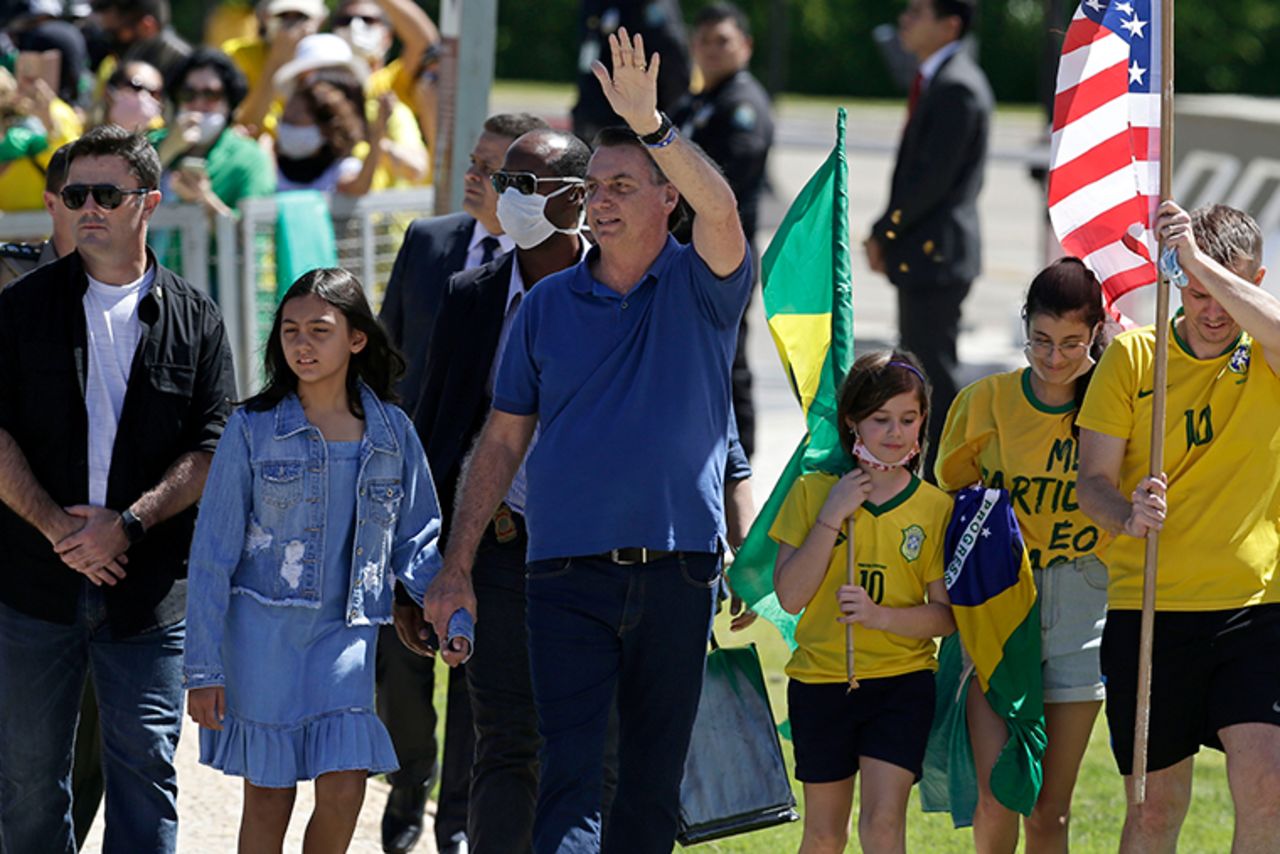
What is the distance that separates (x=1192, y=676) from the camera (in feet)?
17.2

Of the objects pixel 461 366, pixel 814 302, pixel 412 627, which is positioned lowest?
pixel 412 627

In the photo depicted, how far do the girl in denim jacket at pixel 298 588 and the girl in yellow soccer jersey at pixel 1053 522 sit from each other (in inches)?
58.6

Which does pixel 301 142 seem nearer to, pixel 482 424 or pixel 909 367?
pixel 482 424

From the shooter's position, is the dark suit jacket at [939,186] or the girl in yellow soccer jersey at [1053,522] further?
the dark suit jacket at [939,186]

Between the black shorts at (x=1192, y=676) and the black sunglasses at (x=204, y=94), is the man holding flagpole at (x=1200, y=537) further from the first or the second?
the black sunglasses at (x=204, y=94)

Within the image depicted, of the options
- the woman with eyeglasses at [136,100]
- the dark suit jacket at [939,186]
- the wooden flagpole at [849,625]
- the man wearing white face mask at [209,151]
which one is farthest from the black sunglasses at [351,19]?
the wooden flagpole at [849,625]

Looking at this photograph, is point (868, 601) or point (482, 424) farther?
point (482, 424)

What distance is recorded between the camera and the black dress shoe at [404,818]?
6441 mm

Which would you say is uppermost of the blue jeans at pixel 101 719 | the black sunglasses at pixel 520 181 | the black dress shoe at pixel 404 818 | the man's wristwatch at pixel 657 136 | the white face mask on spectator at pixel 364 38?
the white face mask on spectator at pixel 364 38

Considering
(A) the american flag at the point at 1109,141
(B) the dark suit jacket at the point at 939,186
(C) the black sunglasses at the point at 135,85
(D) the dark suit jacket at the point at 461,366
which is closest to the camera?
(A) the american flag at the point at 1109,141

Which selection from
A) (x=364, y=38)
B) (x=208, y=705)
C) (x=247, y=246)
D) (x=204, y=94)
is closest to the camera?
(x=208, y=705)

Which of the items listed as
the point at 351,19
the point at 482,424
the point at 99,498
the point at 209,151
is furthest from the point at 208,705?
the point at 351,19

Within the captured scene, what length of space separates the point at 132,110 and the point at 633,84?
6.30 metres

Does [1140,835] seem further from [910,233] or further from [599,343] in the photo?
[910,233]
